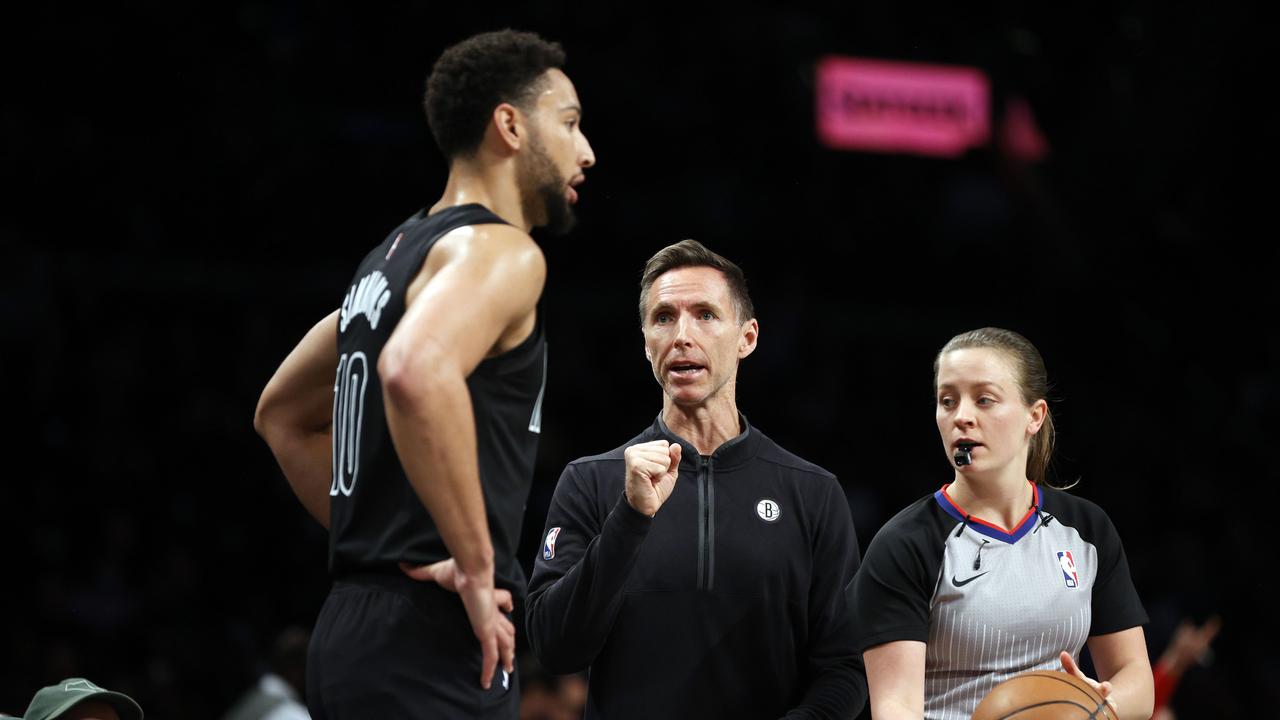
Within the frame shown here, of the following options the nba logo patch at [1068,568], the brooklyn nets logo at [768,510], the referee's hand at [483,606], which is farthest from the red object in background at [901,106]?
the referee's hand at [483,606]

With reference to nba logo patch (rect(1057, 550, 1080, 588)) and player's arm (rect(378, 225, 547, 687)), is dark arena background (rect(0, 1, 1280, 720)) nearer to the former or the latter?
nba logo patch (rect(1057, 550, 1080, 588))

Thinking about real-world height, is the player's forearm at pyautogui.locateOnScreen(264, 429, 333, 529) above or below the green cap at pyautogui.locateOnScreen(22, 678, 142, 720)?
above

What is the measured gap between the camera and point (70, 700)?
3467mm

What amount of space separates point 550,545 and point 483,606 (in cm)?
106

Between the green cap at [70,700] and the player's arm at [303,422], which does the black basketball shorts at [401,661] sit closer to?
the player's arm at [303,422]

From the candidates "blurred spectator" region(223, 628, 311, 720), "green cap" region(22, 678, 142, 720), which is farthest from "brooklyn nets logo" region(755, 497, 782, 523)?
"blurred spectator" region(223, 628, 311, 720)

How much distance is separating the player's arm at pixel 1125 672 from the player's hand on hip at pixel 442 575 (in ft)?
4.73

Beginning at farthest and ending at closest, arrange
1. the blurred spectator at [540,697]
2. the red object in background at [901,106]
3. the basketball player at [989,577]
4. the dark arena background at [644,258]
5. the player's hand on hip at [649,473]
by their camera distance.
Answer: the red object in background at [901,106] < the dark arena background at [644,258] < the blurred spectator at [540,697] < the basketball player at [989,577] < the player's hand on hip at [649,473]

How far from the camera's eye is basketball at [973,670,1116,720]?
10.1 ft

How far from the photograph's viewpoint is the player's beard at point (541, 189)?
9.91ft

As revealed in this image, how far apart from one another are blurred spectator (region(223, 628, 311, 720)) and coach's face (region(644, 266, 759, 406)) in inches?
105

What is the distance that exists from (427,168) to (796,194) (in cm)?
454

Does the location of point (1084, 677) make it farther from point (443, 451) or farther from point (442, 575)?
point (443, 451)

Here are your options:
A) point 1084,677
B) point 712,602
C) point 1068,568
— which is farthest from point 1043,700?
point 712,602
